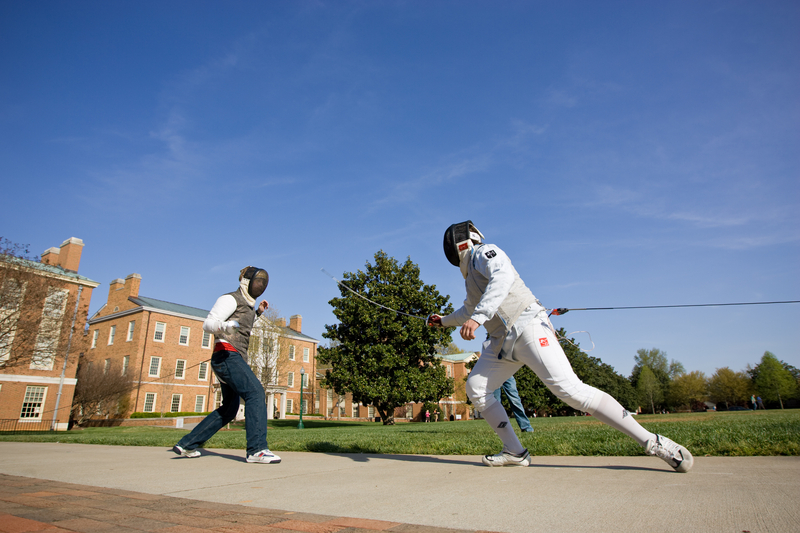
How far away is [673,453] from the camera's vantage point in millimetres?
3168

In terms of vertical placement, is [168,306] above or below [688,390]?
above

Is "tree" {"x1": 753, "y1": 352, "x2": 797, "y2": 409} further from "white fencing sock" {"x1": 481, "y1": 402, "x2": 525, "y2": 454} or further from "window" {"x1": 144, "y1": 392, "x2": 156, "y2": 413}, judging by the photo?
"white fencing sock" {"x1": 481, "y1": 402, "x2": 525, "y2": 454}

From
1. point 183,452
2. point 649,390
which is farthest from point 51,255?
point 649,390

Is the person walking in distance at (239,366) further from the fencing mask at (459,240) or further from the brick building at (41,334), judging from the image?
the brick building at (41,334)

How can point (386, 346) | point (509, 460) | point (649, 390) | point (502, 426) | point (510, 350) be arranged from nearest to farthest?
point (510, 350) < point (509, 460) < point (502, 426) < point (386, 346) < point (649, 390)

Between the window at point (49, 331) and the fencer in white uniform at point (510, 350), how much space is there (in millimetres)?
24176

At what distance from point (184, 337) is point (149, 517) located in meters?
47.9

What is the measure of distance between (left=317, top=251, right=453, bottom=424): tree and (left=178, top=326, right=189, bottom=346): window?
24.7 meters

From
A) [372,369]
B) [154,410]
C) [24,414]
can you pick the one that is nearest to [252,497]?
[372,369]

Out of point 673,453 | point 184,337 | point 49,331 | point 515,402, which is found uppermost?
point 184,337

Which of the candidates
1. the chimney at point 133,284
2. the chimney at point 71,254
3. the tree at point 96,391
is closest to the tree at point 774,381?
the tree at point 96,391

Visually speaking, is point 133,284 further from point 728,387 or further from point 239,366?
point 728,387

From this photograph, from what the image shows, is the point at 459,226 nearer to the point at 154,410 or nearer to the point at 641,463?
the point at 641,463

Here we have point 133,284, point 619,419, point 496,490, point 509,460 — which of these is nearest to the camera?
point 496,490
